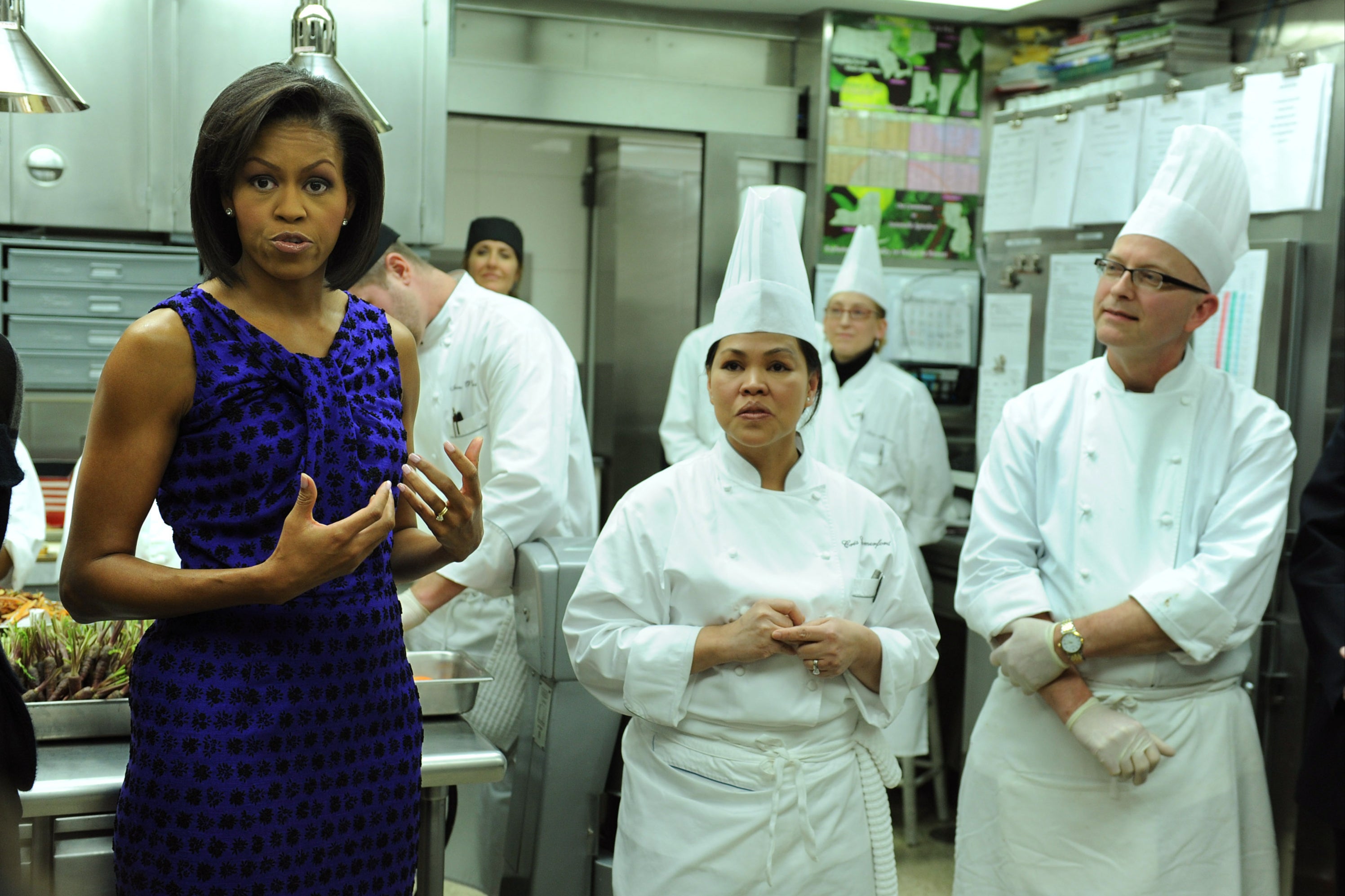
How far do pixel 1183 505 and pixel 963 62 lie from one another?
323 centimetres

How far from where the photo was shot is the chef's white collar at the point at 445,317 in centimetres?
270

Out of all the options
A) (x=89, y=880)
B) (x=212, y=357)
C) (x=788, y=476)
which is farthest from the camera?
(x=788, y=476)

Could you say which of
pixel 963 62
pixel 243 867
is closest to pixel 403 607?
pixel 243 867

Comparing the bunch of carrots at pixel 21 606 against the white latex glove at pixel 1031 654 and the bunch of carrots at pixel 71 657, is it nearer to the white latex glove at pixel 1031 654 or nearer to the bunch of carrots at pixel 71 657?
the bunch of carrots at pixel 71 657

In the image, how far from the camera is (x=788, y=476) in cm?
182

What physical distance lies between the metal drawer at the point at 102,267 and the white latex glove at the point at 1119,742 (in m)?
2.48

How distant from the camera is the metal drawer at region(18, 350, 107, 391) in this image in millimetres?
3203

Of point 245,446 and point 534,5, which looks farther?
point 534,5

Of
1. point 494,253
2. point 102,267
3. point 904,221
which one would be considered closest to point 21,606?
point 102,267

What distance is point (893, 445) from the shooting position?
12.9 ft

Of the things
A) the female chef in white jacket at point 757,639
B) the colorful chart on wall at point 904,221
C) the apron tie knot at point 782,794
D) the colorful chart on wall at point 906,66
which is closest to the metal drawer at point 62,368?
the female chef in white jacket at point 757,639

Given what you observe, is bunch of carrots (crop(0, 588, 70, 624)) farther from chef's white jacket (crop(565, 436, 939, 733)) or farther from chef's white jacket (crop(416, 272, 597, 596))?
chef's white jacket (crop(565, 436, 939, 733))

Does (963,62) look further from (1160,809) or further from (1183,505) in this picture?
(1160,809)

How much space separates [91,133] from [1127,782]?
289 cm
